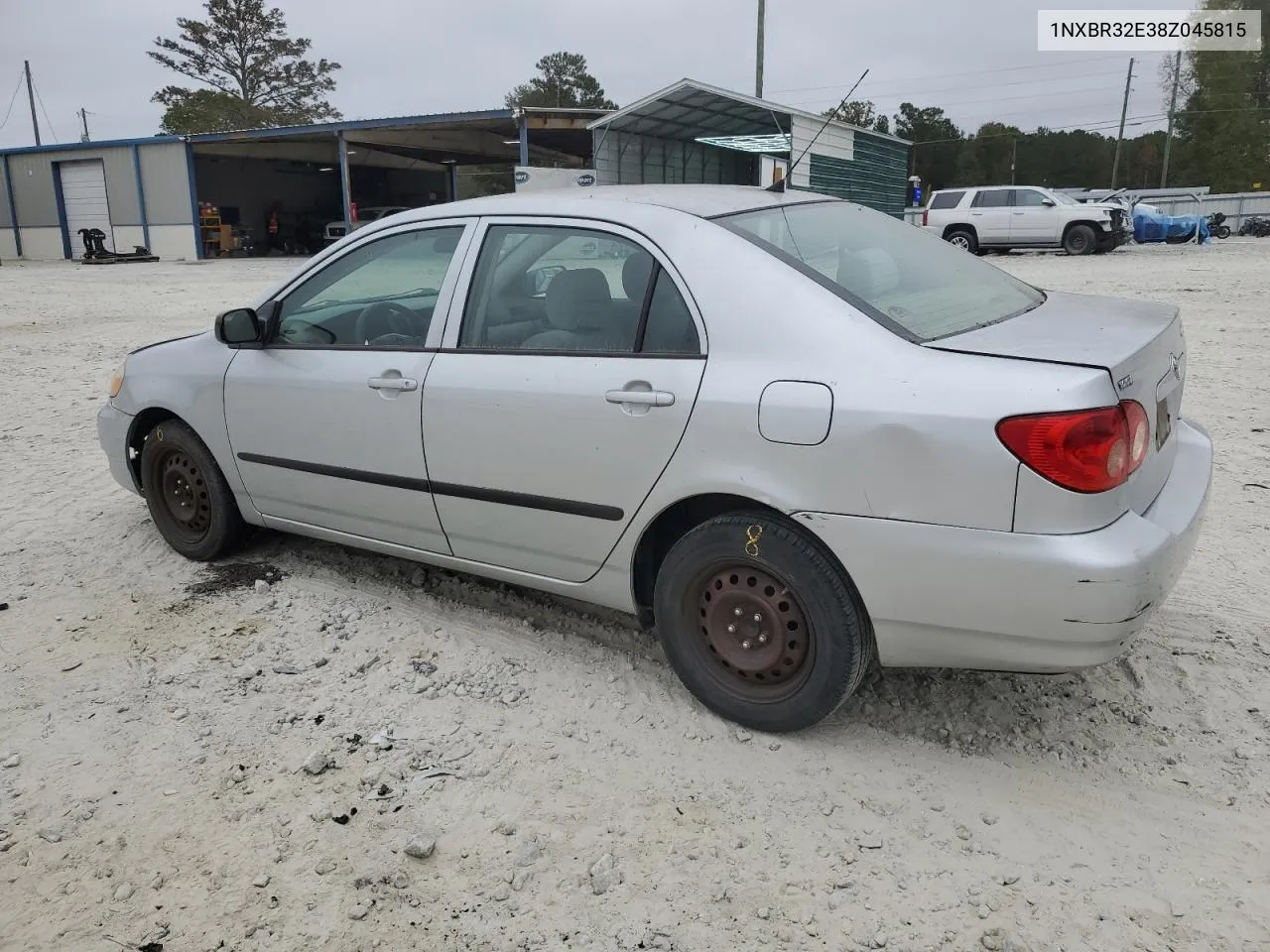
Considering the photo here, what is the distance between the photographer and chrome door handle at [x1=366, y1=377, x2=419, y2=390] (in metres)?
3.30

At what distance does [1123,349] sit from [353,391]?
249 centimetres

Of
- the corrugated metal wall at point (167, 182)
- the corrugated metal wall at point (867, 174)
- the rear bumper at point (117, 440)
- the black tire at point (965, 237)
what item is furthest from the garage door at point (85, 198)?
the rear bumper at point (117, 440)

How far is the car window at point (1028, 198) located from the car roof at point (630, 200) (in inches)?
832

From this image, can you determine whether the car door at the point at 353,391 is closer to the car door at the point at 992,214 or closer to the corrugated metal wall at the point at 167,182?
the car door at the point at 992,214

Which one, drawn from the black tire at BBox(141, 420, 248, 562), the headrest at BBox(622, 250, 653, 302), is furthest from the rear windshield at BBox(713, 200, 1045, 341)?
the black tire at BBox(141, 420, 248, 562)

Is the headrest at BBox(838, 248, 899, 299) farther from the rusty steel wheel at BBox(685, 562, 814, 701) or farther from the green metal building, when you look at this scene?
the green metal building

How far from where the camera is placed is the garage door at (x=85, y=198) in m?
30.5

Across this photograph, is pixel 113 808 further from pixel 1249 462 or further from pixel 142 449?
pixel 1249 462

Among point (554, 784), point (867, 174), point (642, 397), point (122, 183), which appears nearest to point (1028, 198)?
point (867, 174)

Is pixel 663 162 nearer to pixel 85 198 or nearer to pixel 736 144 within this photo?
pixel 736 144

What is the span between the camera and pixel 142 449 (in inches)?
170

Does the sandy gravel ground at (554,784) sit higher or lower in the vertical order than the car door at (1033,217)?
lower

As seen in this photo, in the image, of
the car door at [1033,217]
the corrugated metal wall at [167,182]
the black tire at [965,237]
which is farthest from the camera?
the corrugated metal wall at [167,182]

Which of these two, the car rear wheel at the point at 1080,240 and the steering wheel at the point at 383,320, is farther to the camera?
the car rear wheel at the point at 1080,240
